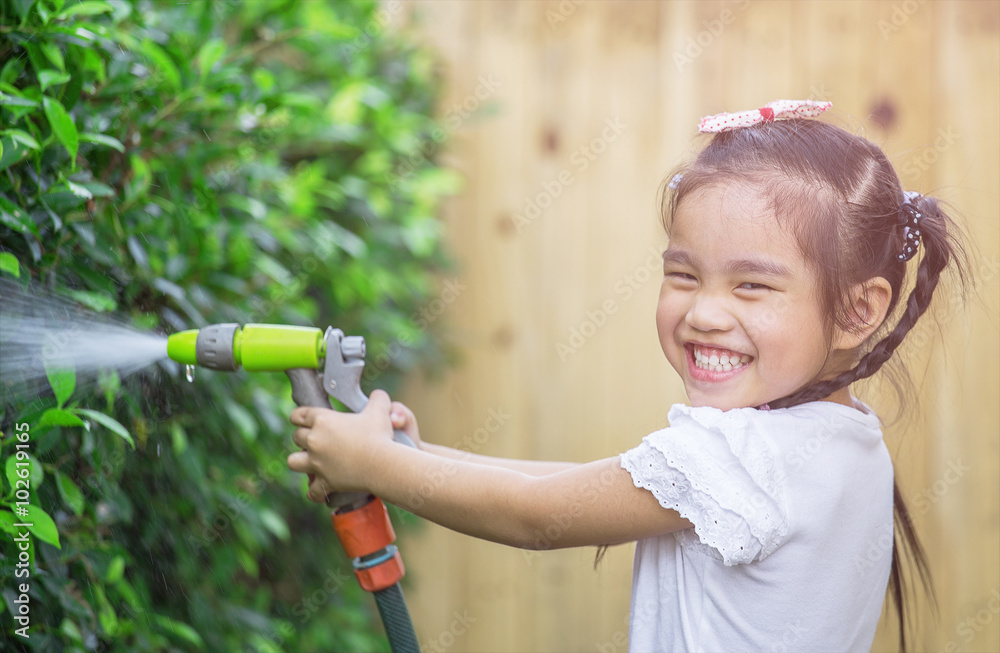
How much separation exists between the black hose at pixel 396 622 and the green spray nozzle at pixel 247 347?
1.13 ft

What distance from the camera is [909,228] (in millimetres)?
1195

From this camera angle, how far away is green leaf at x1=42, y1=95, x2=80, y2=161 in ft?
3.44

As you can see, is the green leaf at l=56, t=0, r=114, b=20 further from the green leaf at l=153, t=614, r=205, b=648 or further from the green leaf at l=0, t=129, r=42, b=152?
the green leaf at l=153, t=614, r=205, b=648

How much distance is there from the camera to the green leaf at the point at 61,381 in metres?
1.05

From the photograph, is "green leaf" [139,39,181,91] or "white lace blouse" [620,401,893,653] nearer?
"white lace blouse" [620,401,893,653]

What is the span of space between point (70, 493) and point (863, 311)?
101 cm

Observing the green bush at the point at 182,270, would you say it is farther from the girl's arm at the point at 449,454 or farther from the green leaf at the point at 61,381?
the girl's arm at the point at 449,454

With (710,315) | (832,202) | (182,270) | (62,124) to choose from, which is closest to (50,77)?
(62,124)

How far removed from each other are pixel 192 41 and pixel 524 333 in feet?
4.67

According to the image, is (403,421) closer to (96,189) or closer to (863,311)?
(96,189)

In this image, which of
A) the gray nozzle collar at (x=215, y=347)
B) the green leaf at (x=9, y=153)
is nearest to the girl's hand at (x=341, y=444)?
the gray nozzle collar at (x=215, y=347)

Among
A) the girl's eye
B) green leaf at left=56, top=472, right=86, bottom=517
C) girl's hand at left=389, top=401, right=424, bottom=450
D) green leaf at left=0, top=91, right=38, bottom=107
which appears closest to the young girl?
the girl's eye

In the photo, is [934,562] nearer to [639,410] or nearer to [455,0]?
[639,410]

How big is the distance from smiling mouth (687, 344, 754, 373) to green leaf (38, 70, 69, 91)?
83 cm
